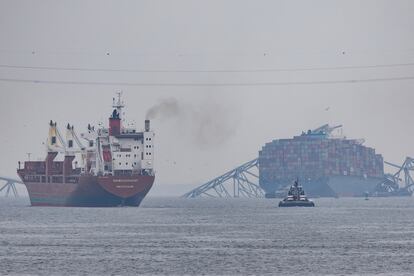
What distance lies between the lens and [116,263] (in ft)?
316

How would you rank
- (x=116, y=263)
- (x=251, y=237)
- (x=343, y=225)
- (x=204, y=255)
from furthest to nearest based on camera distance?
(x=343, y=225) → (x=251, y=237) → (x=204, y=255) → (x=116, y=263)

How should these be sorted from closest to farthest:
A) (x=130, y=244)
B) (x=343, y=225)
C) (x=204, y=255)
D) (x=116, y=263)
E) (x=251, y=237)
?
(x=116, y=263) < (x=204, y=255) < (x=130, y=244) < (x=251, y=237) < (x=343, y=225)

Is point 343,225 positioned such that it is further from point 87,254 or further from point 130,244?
point 87,254

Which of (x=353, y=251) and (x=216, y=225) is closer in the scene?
(x=353, y=251)

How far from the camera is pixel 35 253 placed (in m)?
107

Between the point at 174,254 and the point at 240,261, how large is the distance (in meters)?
9.56

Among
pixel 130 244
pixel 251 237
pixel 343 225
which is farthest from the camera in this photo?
pixel 343 225

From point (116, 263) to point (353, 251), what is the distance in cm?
2529

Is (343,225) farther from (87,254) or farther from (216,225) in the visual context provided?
(87,254)

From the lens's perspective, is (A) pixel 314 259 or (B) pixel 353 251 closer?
(A) pixel 314 259

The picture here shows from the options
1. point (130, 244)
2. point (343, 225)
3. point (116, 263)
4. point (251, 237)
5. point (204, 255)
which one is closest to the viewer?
point (116, 263)

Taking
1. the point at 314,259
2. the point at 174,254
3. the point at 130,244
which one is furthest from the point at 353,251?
the point at 130,244

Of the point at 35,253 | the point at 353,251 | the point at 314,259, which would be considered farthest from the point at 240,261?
the point at 35,253

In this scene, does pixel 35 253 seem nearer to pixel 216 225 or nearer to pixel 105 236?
pixel 105 236
